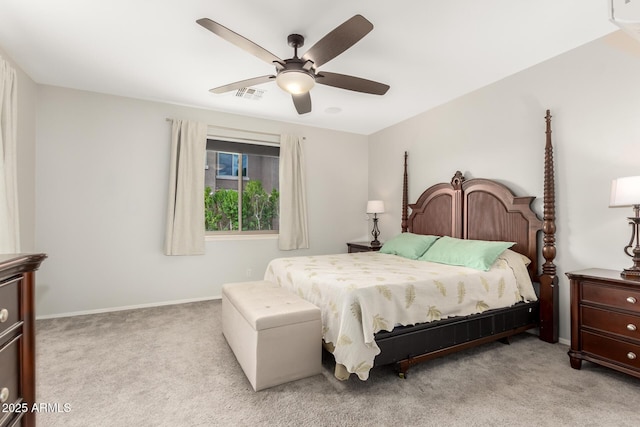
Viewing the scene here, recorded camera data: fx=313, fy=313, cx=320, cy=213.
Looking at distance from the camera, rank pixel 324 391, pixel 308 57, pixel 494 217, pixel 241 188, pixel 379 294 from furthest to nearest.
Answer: pixel 241 188
pixel 494 217
pixel 308 57
pixel 379 294
pixel 324 391

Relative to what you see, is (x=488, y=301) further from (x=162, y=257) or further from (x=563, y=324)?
(x=162, y=257)

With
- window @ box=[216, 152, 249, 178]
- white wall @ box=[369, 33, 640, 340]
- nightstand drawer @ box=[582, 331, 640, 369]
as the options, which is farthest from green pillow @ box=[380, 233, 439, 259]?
window @ box=[216, 152, 249, 178]

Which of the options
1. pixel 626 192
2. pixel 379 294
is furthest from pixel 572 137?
pixel 379 294

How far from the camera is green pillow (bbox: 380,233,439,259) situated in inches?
143

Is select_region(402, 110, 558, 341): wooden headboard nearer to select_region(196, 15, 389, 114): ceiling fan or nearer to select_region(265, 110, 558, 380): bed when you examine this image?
select_region(265, 110, 558, 380): bed

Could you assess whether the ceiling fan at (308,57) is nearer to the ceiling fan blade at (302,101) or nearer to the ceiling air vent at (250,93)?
the ceiling fan blade at (302,101)

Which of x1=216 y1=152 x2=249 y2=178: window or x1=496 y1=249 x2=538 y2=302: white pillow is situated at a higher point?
x1=216 y1=152 x2=249 y2=178: window

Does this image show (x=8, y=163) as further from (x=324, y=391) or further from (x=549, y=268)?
(x=549, y=268)

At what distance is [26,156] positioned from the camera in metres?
3.26

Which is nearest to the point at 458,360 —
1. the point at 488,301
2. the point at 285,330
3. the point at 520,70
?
the point at 488,301

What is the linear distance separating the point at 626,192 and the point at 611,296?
0.74 m

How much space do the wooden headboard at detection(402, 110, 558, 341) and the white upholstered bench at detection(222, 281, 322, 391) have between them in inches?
87.9

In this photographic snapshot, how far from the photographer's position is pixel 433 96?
389cm

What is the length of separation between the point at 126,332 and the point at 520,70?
4.78 m
